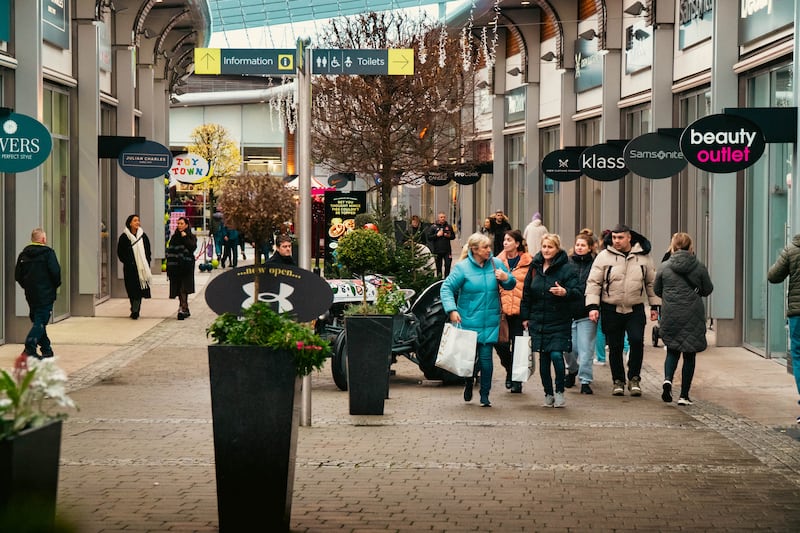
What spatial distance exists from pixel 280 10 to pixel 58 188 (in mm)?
30696

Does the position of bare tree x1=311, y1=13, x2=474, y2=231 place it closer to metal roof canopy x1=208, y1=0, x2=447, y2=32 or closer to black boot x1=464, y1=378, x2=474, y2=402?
metal roof canopy x1=208, y1=0, x2=447, y2=32

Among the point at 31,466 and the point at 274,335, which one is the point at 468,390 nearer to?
the point at 274,335

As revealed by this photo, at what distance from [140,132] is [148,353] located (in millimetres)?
14938

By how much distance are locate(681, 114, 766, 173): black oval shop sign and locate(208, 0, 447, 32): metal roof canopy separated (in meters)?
33.8

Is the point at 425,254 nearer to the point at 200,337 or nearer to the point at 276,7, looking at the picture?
the point at 200,337

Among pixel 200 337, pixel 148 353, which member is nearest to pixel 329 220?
pixel 200 337

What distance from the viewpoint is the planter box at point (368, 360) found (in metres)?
12.0

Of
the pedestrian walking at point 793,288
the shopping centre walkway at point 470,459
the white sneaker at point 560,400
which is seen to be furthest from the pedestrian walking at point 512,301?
the pedestrian walking at point 793,288

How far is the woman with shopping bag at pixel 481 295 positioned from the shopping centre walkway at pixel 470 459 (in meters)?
0.54

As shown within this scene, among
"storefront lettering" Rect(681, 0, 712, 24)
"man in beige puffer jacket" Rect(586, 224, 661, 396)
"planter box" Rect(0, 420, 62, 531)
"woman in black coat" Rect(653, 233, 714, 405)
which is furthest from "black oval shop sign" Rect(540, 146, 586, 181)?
"planter box" Rect(0, 420, 62, 531)

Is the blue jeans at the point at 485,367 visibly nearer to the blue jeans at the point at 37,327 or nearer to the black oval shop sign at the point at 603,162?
the blue jeans at the point at 37,327

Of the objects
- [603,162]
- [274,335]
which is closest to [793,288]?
[274,335]

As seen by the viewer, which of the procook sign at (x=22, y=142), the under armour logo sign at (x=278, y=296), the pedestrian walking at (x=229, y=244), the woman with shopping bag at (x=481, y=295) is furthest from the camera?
the pedestrian walking at (x=229, y=244)

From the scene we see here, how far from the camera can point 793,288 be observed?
1137cm
